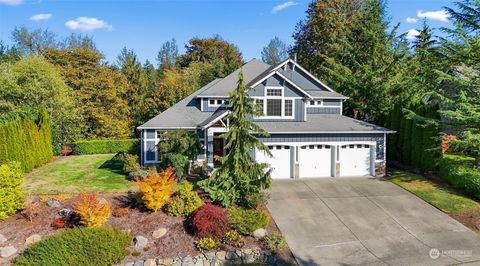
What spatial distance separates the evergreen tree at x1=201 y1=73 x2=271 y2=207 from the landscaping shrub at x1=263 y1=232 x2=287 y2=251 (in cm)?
252

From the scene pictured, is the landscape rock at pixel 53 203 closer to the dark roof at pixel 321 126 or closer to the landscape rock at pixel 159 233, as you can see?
the landscape rock at pixel 159 233

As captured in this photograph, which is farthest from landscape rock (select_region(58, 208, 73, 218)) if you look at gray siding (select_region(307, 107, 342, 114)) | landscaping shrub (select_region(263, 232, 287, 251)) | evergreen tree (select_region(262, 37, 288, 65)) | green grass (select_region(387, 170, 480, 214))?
evergreen tree (select_region(262, 37, 288, 65))

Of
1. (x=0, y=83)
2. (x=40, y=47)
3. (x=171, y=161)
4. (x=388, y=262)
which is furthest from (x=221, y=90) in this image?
(x=40, y=47)

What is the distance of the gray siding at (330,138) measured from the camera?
763 inches

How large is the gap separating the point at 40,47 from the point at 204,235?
4614 centimetres

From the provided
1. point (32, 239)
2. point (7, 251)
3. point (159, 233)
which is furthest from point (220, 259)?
point (7, 251)

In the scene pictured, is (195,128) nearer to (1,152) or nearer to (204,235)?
(204,235)

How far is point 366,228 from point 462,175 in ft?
25.3

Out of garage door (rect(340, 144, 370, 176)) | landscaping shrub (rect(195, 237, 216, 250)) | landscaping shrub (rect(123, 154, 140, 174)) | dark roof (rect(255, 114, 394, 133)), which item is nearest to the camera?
landscaping shrub (rect(195, 237, 216, 250))

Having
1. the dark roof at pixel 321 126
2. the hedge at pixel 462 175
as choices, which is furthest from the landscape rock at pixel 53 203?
the hedge at pixel 462 175

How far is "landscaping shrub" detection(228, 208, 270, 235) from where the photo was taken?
12867 mm

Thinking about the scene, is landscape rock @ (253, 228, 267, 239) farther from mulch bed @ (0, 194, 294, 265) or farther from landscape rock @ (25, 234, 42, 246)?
landscape rock @ (25, 234, 42, 246)

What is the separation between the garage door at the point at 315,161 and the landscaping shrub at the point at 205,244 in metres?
9.06

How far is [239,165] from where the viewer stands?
1473 centimetres
